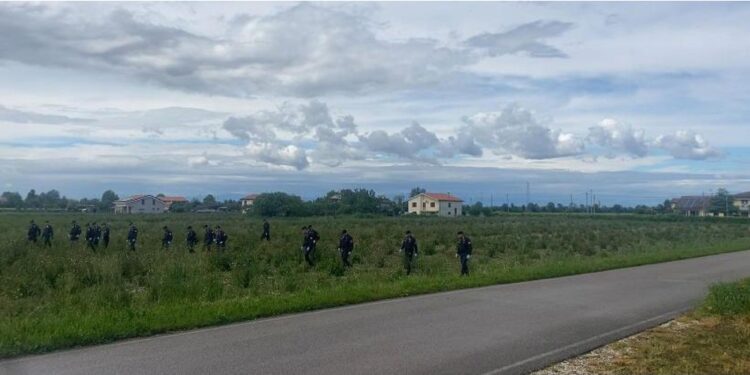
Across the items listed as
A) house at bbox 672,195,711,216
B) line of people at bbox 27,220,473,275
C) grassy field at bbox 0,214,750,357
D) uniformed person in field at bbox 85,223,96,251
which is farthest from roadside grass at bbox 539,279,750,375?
house at bbox 672,195,711,216

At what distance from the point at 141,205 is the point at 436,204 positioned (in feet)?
150

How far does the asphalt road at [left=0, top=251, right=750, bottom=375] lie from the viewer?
808 cm

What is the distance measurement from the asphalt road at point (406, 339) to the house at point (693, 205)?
381ft

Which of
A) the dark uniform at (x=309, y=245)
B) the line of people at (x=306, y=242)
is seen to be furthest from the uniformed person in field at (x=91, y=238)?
the dark uniform at (x=309, y=245)

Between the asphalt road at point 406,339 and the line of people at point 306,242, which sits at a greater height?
the line of people at point 306,242

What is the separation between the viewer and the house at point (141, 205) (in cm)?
10638

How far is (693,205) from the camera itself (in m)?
131

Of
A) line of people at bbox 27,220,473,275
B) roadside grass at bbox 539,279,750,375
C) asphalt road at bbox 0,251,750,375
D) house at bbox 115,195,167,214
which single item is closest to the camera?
asphalt road at bbox 0,251,750,375

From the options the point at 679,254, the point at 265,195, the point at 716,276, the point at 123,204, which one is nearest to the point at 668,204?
the point at 265,195

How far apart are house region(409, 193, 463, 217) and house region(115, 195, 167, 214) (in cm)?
4039

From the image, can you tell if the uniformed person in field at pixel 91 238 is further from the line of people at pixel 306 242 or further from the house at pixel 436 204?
the house at pixel 436 204

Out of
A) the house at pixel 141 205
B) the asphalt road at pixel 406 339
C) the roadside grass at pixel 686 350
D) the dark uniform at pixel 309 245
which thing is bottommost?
the roadside grass at pixel 686 350

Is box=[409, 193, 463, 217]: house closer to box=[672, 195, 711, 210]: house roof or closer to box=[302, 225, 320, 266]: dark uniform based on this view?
box=[672, 195, 711, 210]: house roof

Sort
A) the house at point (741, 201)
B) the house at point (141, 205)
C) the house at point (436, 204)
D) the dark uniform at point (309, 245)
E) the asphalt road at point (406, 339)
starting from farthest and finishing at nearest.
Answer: the house at point (741, 201), the house at point (436, 204), the house at point (141, 205), the dark uniform at point (309, 245), the asphalt road at point (406, 339)
